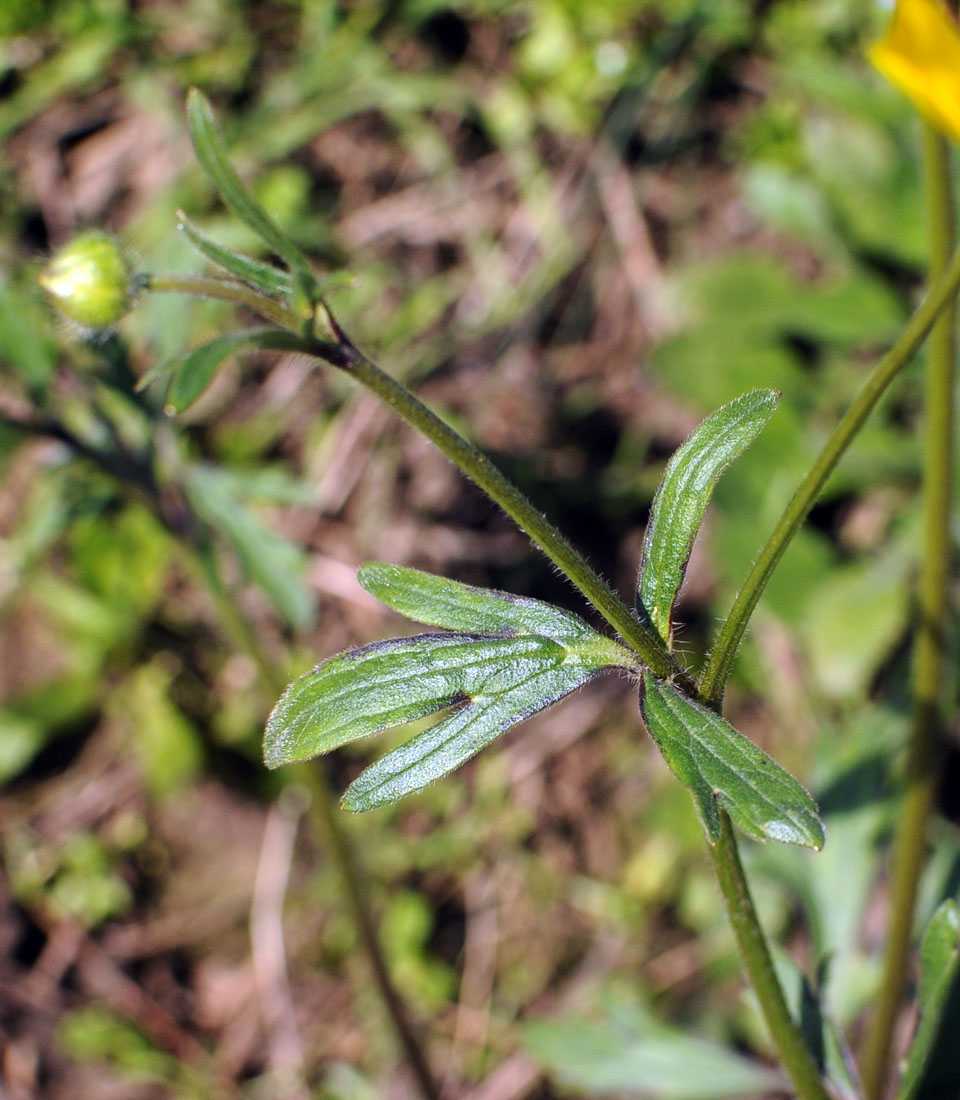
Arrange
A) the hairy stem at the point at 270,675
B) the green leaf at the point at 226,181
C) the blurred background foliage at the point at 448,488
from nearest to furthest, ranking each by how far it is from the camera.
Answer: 1. the green leaf at the point at 226,181
2. the hairy stem at the point at 270,675
3. the blurred background foliage at the point at 448,488

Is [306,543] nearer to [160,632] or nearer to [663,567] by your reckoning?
[160,632]

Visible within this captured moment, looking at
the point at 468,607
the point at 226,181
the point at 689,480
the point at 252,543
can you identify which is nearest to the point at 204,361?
the point at 226,181

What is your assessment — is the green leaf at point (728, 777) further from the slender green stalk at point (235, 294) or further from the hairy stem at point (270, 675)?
the hairy stem at point (270, 675)

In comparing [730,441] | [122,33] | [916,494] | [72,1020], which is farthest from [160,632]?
[730,441]

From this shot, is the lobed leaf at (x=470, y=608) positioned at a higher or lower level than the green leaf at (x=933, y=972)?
higher

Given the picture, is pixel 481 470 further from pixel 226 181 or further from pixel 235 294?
pixel 226 181

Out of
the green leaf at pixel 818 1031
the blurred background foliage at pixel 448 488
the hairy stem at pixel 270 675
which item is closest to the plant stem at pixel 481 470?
the green leaf at pixel 818 1031

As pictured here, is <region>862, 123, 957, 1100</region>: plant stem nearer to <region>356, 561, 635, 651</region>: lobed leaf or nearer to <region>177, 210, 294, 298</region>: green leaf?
<region>356, 561, 635, 651</region>: lobed leaf
